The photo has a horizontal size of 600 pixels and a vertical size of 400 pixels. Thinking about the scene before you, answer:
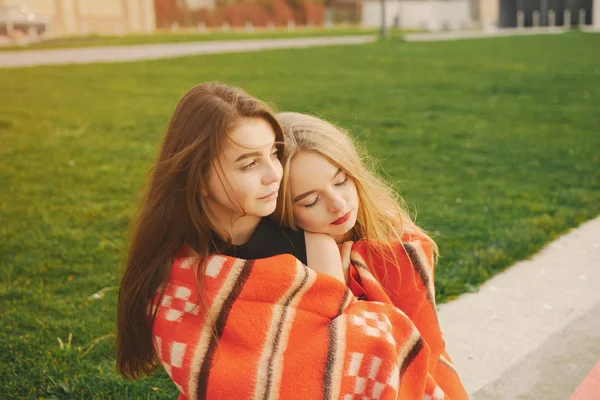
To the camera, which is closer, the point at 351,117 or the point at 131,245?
the point at 131,245

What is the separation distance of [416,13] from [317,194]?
40654 mm

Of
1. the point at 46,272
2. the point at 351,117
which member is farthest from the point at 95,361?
the point at 351,117

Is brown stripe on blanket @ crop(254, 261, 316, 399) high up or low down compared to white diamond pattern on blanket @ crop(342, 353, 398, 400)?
up

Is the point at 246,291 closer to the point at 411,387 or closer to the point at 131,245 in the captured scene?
the point at 131,245

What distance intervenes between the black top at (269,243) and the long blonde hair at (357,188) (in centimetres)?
3

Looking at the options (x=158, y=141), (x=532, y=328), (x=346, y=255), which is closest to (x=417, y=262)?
(x=346, y=255)

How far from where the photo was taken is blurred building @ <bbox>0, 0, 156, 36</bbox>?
29.5 meters

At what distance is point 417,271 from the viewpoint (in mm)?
2215

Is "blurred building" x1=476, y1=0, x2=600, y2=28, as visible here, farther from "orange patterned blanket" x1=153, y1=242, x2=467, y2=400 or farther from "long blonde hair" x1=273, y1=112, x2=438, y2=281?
"orange patterned blanket" x1=153, y1=242, x2=467, y2=400

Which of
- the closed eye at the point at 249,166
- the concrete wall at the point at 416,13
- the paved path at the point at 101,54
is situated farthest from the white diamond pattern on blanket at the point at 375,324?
the concrete wall at the point at 416,13

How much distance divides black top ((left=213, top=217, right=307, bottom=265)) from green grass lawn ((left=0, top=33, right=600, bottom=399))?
381 mm

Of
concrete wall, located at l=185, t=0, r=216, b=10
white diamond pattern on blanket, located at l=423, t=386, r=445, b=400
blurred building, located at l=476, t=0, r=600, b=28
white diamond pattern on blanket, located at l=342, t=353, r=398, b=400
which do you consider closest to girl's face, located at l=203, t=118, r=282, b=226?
white diamond pattern on blanket, located at l=342, t=353, r=398, b=400

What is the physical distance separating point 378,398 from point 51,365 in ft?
5.28

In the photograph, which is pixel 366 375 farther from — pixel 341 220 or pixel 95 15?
pixel 95 15
